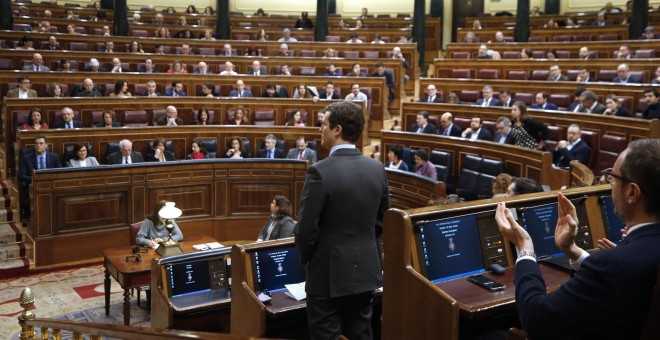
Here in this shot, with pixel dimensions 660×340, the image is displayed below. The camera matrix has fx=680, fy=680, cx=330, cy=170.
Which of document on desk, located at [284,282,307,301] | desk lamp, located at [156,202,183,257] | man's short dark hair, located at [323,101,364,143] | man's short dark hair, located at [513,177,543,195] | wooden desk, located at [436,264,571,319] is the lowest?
desk lamp, located at [156,202,183,257]

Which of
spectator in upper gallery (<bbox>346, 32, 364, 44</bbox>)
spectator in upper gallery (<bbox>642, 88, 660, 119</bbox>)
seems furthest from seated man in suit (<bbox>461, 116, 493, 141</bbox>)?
spectator in upper gallery (<bbox>346, 32, 364, 44</bbox>)

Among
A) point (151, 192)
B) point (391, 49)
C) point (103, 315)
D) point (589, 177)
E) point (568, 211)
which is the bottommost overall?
point (103, 315)

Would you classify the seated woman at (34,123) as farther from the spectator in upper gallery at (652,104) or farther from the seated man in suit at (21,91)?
Answer: the spectator in upper gallery at (652,104)

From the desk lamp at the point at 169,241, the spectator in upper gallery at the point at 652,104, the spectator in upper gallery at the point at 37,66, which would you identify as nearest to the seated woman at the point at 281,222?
the desk lamp at the point at 169,241

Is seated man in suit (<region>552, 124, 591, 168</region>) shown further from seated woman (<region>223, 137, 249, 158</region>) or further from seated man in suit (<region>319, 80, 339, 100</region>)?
seated man in suit (<region>319, 80, 339, 100</region>)

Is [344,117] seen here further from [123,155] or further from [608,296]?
[123,155]

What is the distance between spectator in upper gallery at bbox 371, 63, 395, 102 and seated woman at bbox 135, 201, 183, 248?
5.38 meters

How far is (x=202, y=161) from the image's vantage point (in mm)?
7352

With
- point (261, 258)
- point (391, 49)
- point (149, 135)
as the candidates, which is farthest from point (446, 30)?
point (261, 258)

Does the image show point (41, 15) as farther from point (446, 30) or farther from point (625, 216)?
point (625, 216)

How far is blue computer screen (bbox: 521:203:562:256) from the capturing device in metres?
2.81

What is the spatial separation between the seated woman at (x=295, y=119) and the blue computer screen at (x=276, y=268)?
5315mm

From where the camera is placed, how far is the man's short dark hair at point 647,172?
1.47 m

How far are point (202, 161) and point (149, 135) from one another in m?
0.88
